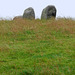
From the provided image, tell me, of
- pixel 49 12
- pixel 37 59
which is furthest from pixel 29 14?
pixel 37 59

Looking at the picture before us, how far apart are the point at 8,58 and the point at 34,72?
2524mm

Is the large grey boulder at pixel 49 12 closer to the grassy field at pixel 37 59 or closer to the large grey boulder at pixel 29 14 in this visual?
the large grey boulder at pixel 29 14

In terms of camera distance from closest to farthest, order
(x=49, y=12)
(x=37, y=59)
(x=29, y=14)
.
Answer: (x=37, y=59) < (x=49, y=12) < (x=29, y=14)

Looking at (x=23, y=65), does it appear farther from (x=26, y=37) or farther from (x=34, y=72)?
(x=26, y=37)

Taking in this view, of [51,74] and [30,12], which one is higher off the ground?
[30,12]

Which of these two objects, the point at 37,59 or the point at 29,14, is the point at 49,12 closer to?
the point at 29,14

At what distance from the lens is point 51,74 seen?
7352 millimetres

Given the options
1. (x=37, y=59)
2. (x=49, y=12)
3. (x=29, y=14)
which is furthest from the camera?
(x=29, y=14)

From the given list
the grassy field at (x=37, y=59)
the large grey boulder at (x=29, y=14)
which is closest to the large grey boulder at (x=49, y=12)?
the large grey boulder at (x=29, y=14)

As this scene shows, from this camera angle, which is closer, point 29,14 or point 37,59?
point 37,59

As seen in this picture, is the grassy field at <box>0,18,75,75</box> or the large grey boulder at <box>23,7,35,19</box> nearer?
the grassy field at <box>0,18,75,75</box>

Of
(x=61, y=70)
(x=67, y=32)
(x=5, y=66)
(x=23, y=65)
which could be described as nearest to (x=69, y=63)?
(x=61, y=70)

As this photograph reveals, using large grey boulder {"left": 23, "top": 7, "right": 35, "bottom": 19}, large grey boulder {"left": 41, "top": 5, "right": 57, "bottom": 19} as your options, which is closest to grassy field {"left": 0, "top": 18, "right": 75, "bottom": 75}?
large grey boulder {"left": 41, "top": 5, "right": 57, "bottom": 19}

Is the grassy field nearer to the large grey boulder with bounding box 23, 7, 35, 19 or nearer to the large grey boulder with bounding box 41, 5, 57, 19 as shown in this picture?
the large grey boulder with bounding box 41, 5, 57, 19
